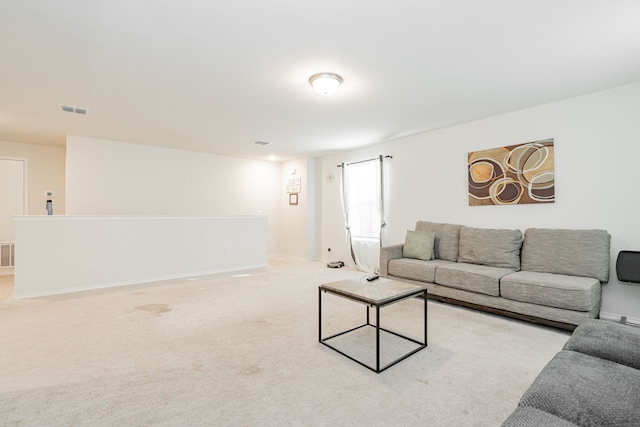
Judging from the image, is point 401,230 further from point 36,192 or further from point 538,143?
point 36,192

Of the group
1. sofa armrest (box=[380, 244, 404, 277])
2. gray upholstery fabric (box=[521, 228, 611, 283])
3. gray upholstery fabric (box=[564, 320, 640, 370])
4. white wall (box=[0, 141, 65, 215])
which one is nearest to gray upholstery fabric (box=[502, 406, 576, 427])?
gray upholstery fabric (box=[564, 320, 640, 370])

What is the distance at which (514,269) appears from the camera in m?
3.60

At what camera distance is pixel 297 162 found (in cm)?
739

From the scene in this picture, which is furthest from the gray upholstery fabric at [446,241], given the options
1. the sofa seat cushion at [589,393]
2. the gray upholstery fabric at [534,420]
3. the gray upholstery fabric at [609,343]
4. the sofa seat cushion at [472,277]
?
the gray upholstery fabric at [534,420]

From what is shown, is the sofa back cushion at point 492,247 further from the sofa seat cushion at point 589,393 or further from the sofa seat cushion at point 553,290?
the sofa seat cushion at point 589,393

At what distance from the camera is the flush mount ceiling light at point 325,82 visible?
117 inches

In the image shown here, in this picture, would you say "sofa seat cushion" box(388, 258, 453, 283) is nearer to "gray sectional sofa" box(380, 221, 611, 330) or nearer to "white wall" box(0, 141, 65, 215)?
"gray sectional sofa" box(380, 221, 611, 330)

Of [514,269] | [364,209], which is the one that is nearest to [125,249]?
[364,209]

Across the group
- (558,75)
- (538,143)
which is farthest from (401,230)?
(558,75)

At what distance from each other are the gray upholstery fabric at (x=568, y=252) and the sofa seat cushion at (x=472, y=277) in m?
0.33

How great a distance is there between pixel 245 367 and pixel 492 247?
3159mm

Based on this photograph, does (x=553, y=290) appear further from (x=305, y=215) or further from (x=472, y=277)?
(x=305, y=215)

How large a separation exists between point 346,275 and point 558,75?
155 inches

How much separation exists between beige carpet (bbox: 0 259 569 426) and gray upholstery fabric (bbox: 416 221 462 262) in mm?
881
